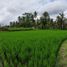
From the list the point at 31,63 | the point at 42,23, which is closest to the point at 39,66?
the point at 31,63

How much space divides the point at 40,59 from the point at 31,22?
56326mm

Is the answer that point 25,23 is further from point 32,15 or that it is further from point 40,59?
point 40,59

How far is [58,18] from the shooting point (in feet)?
177

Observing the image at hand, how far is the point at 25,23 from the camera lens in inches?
2336

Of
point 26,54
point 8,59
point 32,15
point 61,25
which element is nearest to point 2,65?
point 8,59

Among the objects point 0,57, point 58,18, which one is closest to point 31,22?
point 58,18

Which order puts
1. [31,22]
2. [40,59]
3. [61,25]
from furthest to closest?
[31,22]
[61,25]
[40,59]

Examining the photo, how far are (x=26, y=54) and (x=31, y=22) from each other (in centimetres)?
5570

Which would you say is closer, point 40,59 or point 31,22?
point 40,59

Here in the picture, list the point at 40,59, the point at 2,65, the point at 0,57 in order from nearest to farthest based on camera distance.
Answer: the point at 40,59 → the point at 2,65 → the point at 0,57

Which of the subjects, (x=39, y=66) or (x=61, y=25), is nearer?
(x=39, y=66)

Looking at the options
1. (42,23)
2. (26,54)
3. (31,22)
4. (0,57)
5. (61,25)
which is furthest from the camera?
(31,22)

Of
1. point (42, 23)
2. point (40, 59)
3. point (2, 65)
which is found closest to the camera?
point (40, 59)

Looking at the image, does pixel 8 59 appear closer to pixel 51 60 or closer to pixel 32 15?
pixel 51 60
